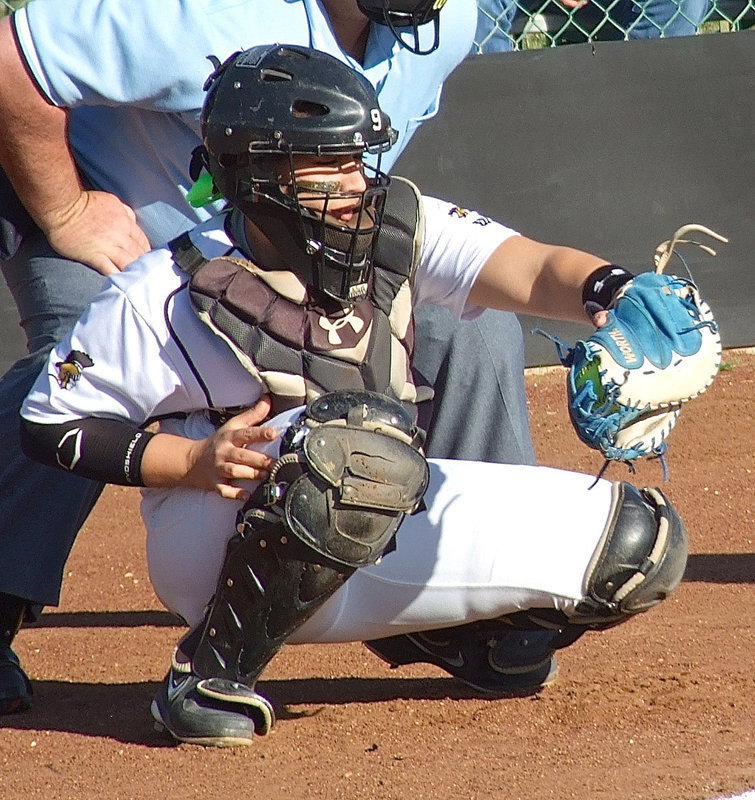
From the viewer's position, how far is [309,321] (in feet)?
8.66

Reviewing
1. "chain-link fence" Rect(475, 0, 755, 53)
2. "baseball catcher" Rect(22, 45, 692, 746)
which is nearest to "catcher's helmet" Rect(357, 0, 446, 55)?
"baseball catcher" Rect(22, 45, 692, 746)

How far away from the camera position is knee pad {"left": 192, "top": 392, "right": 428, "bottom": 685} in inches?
96.9

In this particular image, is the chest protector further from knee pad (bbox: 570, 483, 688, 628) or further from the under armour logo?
knee pad (bbox: 570, 483, 688, 628)

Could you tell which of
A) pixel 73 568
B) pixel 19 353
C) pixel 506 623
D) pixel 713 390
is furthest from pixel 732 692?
pixel 19 353

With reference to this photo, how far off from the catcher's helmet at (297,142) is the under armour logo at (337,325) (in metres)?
0.05

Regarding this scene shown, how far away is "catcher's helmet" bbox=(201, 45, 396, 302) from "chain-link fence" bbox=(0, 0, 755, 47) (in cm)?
316

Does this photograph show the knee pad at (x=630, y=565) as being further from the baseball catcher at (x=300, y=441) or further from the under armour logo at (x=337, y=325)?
the under armour logo at (x=337, y=325)

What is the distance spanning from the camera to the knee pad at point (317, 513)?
246 cm

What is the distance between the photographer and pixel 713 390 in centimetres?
565

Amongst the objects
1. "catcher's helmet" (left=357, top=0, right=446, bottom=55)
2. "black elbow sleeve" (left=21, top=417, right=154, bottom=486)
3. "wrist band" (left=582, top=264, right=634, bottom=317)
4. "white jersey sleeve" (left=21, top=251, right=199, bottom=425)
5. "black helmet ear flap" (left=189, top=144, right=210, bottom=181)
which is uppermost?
"catcher's helmet" (left=357, top=0, right=446, bottom=55)

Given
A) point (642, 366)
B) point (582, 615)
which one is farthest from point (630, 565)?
point (642, 366)

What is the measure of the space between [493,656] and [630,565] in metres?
0.42

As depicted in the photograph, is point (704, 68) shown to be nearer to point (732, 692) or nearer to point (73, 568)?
point (73, 568)

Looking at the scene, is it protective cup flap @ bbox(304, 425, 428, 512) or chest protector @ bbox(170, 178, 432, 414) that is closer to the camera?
protective cup flap @ bbox(304, 425, 428, 512)
